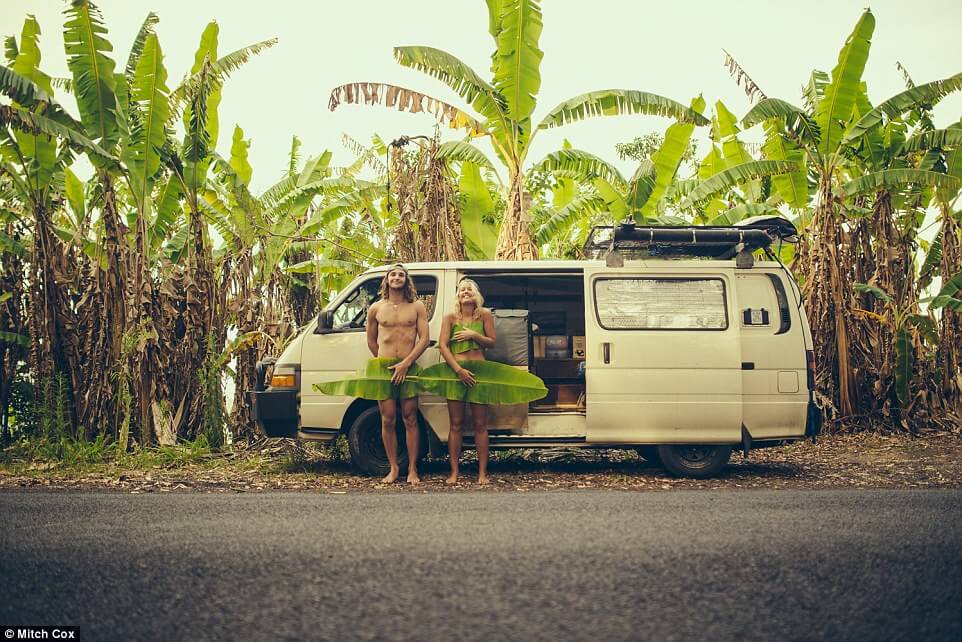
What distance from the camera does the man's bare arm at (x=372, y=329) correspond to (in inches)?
313

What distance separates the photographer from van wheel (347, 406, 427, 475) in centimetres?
839

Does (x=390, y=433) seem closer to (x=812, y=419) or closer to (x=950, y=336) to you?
(x=812, y=419)

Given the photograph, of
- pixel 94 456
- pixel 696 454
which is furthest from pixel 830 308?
pixel 94 456

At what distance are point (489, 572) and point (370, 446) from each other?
4.77 metres

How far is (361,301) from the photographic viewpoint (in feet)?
28.1

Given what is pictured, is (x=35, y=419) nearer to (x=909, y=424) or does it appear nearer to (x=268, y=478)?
(x=268, y=478)

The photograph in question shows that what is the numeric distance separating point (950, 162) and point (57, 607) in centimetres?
1289

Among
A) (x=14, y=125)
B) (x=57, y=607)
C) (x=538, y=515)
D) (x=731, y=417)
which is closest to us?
(x=57, y=607)

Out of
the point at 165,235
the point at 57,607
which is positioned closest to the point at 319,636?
the point at 57,607

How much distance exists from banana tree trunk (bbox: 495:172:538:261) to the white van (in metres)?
2.96

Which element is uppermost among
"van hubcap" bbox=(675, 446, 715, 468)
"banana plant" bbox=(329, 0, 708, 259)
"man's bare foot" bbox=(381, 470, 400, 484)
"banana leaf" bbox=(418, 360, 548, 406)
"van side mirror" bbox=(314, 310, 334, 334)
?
"banana plant" bbox=(329, 0, 708, 259)

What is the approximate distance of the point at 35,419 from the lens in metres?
11.0

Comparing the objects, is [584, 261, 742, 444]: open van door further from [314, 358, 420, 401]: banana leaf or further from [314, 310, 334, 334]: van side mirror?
[314, 310, 334, 334]: van side mirror

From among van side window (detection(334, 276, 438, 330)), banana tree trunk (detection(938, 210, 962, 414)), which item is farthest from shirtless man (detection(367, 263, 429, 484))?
banana tree trunk (detection(938, 210, 962, 414))
